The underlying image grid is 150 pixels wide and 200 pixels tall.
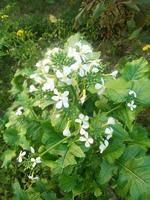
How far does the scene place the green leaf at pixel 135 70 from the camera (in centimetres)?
341

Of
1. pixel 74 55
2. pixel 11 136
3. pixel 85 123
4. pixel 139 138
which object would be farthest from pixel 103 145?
pixel 11 136

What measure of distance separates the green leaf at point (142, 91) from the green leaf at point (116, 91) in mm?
107

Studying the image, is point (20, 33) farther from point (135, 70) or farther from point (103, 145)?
point (103, 145)

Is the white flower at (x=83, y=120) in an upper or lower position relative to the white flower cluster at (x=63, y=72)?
lower

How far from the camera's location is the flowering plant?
10.2 ft

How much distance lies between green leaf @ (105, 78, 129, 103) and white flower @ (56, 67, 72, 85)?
25 centimetres

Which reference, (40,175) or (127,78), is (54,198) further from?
(127,78)

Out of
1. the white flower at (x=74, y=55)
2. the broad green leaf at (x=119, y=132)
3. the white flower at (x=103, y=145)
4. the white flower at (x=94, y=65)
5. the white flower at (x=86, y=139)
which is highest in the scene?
the white flower at (x=74, y=55)

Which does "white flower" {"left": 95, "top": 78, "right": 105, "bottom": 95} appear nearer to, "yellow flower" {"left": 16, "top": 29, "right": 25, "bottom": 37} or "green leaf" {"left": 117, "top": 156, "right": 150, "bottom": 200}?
"green leaf" {"left": 117, "top": 156, "right": 150, "bottom": 200}

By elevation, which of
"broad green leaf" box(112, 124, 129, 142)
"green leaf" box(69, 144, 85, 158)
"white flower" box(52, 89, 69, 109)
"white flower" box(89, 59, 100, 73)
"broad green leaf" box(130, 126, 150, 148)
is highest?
"white flower" box(89, 59, 100, 73)

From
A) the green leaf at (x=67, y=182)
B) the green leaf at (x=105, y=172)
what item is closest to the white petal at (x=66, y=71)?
the green leaf at (x=105, y=172)

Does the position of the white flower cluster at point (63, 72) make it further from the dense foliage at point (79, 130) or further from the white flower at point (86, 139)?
the white flower at point (86, 139)

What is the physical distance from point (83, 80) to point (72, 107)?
6.4 inches

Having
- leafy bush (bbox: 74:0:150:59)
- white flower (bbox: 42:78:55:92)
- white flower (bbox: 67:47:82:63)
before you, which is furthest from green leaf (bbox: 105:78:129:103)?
leafy bush (bbox: 74:0:150:59)
